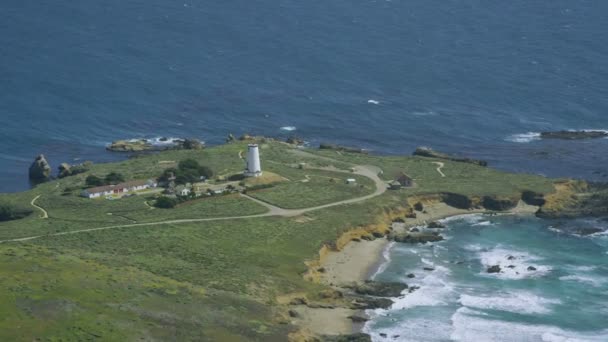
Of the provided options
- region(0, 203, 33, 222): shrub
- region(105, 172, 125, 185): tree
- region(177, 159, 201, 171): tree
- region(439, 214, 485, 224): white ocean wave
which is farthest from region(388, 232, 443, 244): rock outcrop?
region(0, 203, 33, 222): shrub

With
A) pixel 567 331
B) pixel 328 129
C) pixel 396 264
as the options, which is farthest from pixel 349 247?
pixel 328 129

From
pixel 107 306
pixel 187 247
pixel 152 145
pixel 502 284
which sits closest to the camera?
pixel 107 306

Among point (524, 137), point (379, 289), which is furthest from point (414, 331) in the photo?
point (524, 137)

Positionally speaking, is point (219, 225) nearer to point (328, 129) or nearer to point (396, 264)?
point (396, 264)

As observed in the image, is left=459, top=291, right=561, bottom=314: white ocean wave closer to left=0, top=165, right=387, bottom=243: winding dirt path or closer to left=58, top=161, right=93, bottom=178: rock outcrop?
left=0, top=165, right=387, bottom=243: winding dirt path

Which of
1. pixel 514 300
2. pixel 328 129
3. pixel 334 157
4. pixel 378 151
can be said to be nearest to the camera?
pixel 514 300

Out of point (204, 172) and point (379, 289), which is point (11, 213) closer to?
point (204, 172)
